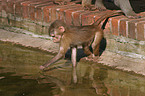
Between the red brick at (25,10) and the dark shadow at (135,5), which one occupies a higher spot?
the dark shadow at (135,5)

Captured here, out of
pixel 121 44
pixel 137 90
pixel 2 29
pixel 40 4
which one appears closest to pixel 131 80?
pixel 137 90

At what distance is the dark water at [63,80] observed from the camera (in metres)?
3.59

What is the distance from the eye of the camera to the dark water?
11.8ft

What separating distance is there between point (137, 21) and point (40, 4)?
7.14 feet

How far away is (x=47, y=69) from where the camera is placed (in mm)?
4449

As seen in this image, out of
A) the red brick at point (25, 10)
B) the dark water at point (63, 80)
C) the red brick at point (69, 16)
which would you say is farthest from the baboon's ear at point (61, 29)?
the red brick at point (25, 10)

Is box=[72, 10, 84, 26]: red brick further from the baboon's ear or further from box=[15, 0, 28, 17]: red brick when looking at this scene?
box=[15, 0, 28, 17]: red brick

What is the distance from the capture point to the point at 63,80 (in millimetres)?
4023

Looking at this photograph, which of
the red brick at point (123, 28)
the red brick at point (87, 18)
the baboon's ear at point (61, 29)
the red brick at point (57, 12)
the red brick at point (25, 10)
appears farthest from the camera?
the red brick at point (25, 10)

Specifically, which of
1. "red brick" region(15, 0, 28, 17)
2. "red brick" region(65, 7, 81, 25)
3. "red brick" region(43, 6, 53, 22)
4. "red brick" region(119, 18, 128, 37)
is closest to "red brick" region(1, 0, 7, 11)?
"red brick" region(15, 0, 28, 17)

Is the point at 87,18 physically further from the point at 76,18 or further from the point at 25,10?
the point at 25,10

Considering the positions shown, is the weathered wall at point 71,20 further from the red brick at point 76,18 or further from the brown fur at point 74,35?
the brown fur at point 74,35

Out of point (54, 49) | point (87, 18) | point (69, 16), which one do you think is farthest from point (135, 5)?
point (54, 49)

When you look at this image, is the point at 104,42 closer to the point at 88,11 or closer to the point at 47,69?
the point at 88,11
